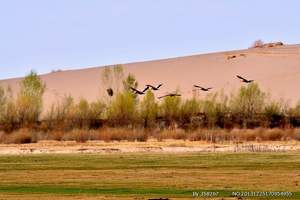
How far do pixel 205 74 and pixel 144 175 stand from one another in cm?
8078

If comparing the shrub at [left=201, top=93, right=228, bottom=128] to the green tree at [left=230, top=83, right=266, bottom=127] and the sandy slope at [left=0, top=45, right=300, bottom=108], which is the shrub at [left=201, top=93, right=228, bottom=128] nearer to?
the green tree at [left=230, top=83, right=266, bottom=127]

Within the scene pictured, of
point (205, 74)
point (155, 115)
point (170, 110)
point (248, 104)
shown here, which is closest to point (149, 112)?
point (155, 115)

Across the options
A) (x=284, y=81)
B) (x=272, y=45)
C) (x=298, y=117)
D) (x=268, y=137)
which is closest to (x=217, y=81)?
(x=284, y=81)

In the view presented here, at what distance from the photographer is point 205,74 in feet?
378

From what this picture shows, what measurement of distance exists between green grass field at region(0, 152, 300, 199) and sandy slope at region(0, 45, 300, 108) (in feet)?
177

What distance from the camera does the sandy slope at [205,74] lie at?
10538cm

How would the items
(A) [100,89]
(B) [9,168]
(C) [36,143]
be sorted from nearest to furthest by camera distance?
1. (B) [9,168]
2. (C) [36,143]
3. (A) [100,89]

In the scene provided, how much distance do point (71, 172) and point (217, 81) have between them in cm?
7343

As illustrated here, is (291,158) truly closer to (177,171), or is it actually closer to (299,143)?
(177,171)

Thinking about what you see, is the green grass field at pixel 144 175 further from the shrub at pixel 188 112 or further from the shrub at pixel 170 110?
the shrub at pixel 170 110

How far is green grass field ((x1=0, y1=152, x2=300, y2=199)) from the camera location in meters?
28.7

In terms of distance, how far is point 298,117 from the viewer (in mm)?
73875

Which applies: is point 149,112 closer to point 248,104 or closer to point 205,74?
point 248,104

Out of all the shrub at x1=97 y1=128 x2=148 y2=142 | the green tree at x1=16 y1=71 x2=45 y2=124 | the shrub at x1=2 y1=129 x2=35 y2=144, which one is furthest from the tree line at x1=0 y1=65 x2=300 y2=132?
the shrub at x1=2 y1=129 x2=35 y2=144
